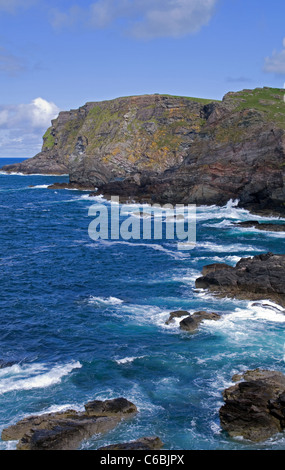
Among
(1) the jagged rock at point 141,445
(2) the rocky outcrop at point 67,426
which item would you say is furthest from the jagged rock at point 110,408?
(1) the jagged rock at point 141,445

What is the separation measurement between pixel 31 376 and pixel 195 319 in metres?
12.0

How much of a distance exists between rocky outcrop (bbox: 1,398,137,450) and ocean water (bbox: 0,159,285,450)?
480 mm

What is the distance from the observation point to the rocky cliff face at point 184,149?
84.0 m

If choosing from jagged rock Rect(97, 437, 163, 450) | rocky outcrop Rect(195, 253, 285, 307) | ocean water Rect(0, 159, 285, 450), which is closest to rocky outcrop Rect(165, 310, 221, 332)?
ocean water Rect(0, 159, 285, 450)

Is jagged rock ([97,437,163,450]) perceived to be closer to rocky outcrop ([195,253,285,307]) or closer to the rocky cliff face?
rocky outcrop ([195,253,285,307])

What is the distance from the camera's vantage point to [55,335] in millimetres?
31672

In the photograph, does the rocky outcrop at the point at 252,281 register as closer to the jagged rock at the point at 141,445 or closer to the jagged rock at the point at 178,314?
the jagged rock at the point at 178,314

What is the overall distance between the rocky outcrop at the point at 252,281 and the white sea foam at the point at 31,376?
15835mm

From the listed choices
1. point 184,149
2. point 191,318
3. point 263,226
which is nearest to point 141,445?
point 191,318
